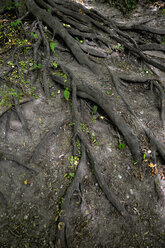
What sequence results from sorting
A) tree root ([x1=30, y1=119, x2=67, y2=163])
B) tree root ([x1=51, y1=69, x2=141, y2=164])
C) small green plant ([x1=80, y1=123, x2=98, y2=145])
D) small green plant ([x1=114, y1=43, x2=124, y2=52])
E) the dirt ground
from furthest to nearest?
1. small green plant ([x1=114, y1=43, x2=124, y2=52])
2. small green plant ([x1=80, y1=123, x2=98, y2=145])
3. tree root ([x1=51, y1=69, x2=141, y2=164])
4. tree root ([x1=30, y1=119, x2=67, y2=163])
5. the dirt ground

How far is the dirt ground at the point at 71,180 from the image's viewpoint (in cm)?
285

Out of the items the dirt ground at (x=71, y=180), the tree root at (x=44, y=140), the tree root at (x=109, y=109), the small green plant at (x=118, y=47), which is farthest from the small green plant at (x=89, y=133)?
the small green plant at (x=118, y=47)

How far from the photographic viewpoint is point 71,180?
10.7ft

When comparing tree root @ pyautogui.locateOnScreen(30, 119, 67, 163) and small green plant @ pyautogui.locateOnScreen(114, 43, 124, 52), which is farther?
small green plant @ pyautogui.locateOnScreen(114, 43, 124, 52)

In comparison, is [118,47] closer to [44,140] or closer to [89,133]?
[89,133]

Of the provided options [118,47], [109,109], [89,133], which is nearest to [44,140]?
[89,133]

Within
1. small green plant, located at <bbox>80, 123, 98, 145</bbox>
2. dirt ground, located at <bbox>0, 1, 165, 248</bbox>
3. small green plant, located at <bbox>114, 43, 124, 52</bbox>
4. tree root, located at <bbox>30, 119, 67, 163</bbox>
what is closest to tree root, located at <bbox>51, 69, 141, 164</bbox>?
dirt ground, located at <bbox>0, 1, 165, 248</bbox>

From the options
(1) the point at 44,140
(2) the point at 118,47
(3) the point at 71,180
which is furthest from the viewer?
(2) the point at 118,47

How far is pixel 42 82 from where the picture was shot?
4.56 meters

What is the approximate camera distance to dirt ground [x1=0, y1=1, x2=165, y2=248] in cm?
285

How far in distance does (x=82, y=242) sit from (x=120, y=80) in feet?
12.4

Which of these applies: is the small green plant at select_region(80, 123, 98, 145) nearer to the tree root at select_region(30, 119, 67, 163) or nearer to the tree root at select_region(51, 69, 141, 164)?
the tree root at select_region(30, 119, 67, 163)

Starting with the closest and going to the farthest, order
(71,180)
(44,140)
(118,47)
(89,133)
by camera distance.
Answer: (71,180)
(44,140)
(89,133)
(118,47)

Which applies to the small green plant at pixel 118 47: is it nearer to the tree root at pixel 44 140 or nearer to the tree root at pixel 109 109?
the tree root at pixel 109 109
